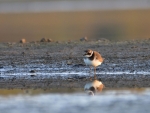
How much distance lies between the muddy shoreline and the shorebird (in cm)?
14

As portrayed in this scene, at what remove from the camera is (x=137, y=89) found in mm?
11898

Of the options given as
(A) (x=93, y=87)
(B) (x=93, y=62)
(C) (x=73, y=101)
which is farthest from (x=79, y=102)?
(B) (x=93, y=62)

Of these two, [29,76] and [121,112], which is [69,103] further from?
[29,76]

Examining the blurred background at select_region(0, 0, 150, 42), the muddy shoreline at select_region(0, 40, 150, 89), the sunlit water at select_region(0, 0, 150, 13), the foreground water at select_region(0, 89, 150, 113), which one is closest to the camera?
the foreground water at select_region(0, 89, 150, 113)

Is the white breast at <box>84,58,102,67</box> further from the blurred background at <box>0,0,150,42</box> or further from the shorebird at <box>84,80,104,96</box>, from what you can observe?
the blurred background at <box>0,0,150,42</box>

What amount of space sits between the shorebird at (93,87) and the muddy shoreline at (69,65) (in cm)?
14

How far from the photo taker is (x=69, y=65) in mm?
15188

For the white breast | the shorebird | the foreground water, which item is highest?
the white breast

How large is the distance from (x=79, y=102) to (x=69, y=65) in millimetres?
4549

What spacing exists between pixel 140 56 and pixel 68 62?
76.1 inches

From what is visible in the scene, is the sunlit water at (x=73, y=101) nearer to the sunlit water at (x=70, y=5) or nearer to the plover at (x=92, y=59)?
the plover at (x=92, y=59)

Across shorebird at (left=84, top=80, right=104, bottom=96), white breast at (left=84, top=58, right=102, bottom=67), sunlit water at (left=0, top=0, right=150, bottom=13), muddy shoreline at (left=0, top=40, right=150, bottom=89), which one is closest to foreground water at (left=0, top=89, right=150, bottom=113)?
shorebird at (left=84, top=80, right=104, bottom=96)

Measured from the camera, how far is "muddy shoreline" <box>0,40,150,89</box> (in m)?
12.9

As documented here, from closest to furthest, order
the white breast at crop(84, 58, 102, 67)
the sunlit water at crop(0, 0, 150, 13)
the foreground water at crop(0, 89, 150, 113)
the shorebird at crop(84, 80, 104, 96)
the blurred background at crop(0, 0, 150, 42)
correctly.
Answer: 1. the foreground water at crop(0, 89, 150, 113)
2. the shorebird at crop(84, 80, 104, 96)
3. the white breast at crop(84, 58, 102, 67)
4. the blurred background at crop(0, 0, 150, 42)
5. the sunlit water at crop(0, 0, 150, 13)
